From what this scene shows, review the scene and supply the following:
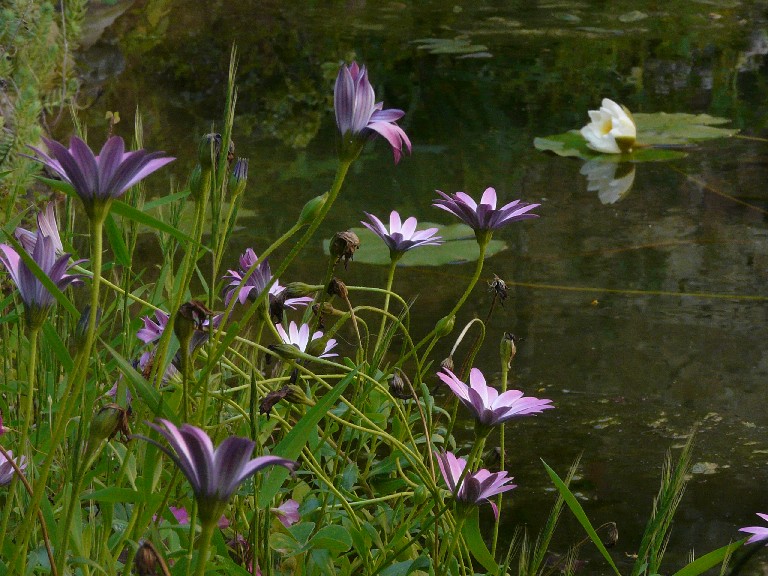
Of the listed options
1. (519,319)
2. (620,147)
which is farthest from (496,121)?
(519,319)

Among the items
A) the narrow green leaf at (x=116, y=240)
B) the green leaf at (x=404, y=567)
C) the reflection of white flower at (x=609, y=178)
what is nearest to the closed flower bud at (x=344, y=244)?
the narrow green leaf at (x=116, y=240)

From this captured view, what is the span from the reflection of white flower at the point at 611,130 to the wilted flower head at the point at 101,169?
99.5 inches

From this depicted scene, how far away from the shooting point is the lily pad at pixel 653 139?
304 centimetres

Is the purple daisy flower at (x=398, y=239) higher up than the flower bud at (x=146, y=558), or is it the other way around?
the purple daisy flower at (x=398, y=239)

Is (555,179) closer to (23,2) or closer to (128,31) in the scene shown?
(23,2)

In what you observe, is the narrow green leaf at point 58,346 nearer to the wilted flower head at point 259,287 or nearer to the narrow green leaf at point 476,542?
the wilted flower head at point 259,287

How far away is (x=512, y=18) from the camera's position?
16.5ft

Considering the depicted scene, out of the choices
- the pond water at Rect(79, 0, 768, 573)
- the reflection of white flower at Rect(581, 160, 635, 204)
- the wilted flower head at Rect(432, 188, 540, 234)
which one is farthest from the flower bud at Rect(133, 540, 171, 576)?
the reflection of white flower at Rect(581, 160, 635, 204)

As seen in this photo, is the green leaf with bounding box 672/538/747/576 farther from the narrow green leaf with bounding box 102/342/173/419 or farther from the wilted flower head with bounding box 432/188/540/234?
the narrow green leaf with bounding box 102/342/173/419

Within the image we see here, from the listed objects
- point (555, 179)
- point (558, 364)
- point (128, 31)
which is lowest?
point (558, 364)

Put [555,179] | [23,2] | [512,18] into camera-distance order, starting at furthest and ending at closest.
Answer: [512,18], [555,179], [23,2]

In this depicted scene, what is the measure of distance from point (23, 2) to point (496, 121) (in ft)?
6.25

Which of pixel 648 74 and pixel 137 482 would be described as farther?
pixel 648 74

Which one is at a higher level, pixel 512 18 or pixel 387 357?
pixel 512 18
